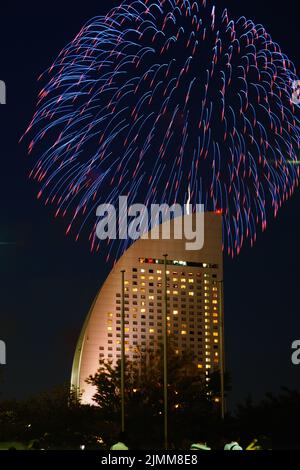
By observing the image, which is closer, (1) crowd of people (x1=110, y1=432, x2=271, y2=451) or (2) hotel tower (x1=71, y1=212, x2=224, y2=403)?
(1) crowd of people (x1=110, y1=432, x2=271, y2=451)

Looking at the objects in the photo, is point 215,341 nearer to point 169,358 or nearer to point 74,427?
point 169,358

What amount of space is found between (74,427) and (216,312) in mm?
34198

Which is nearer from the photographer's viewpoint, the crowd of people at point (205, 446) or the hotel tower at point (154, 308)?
the crowd of people at point (205, 446)

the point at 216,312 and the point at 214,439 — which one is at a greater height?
the point at 216,312

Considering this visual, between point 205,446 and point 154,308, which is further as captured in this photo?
point 154,308

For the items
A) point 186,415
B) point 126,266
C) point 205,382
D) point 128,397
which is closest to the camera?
point 186,415

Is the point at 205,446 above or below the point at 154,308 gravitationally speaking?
below

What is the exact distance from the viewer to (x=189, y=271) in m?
97.7
